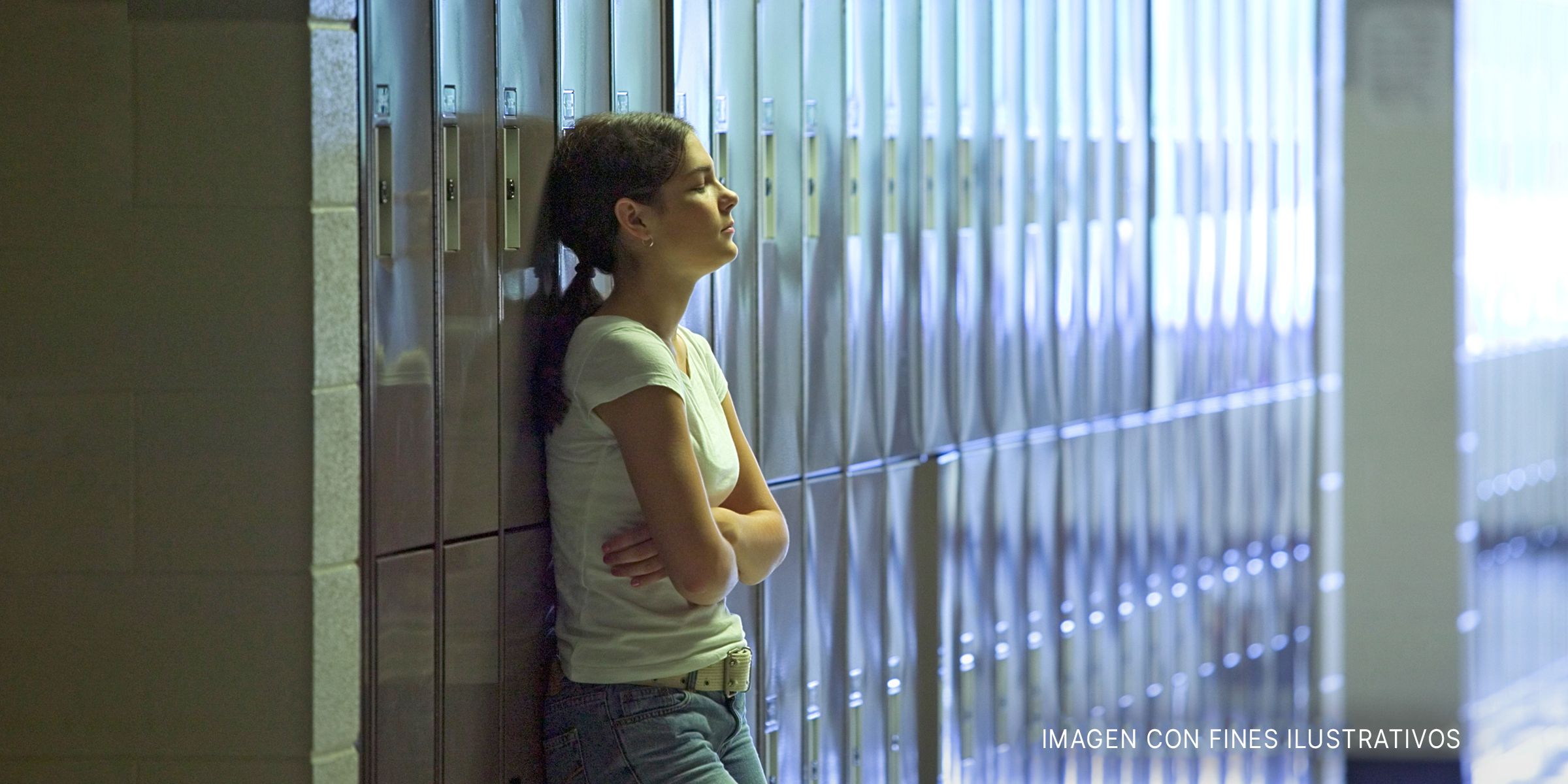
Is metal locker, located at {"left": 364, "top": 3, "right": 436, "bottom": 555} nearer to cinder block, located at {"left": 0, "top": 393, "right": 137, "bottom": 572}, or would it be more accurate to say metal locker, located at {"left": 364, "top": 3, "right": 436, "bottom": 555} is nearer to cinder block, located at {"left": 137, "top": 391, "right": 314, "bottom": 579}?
cinder block, located at {"left": 137, "top": 391, "right": 314, "bottom": 579}

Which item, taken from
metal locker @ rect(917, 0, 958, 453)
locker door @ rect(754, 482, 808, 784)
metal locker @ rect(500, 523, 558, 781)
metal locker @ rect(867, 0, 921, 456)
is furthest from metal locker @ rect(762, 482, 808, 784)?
metal locker @ rect(500, 523, 558, 781)

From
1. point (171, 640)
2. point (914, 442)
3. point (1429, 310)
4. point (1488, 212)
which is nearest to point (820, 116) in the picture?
point (914, 442)

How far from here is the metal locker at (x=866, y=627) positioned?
9.88 feet

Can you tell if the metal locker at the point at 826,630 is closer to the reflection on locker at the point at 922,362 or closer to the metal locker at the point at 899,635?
the reflection on locker at the point at 922,362

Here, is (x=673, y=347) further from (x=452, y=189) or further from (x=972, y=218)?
(x=972, y=218)

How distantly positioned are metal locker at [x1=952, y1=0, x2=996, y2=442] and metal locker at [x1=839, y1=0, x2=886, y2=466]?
0.30 meters

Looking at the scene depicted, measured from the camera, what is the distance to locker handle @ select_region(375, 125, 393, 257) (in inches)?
74.8

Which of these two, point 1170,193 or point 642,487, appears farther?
point 1170,193

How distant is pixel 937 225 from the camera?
3262mm

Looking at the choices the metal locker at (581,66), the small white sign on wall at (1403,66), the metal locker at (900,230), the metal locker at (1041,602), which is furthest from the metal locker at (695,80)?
the small white sign on wall at (1403,66)

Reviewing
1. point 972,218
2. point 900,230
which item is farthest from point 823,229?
point 972,218

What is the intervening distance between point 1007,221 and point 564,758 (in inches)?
72.7

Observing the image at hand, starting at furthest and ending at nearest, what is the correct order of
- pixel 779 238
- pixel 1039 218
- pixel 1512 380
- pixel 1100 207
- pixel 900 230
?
pixel 1512 380, pixel 1100 207, pixel 1039 218, pixel 900 230, pixel 779 238

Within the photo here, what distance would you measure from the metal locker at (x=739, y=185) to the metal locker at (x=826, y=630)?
0.28 metres
